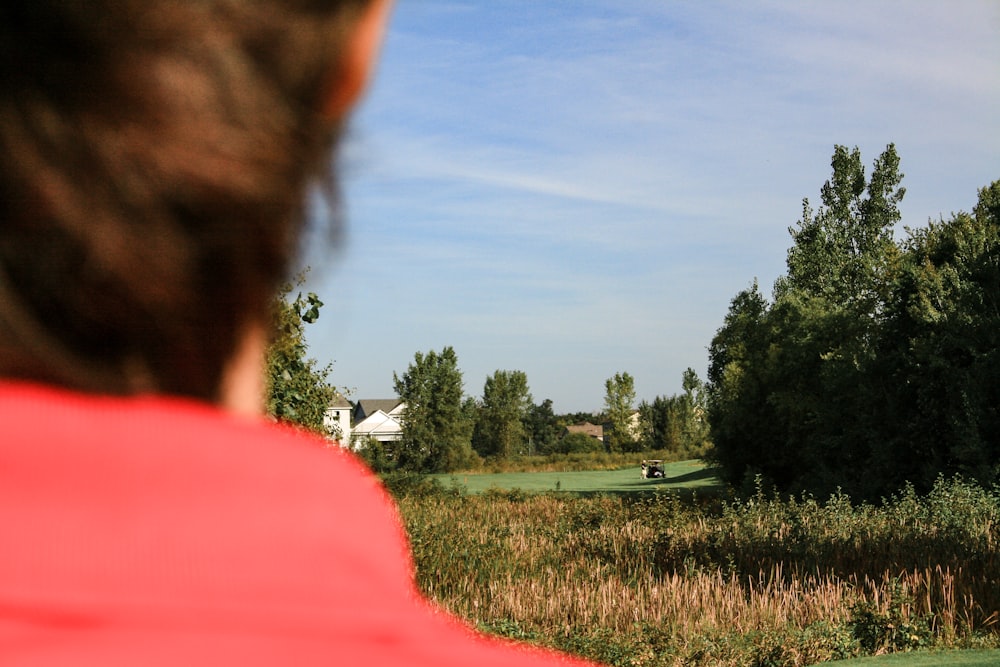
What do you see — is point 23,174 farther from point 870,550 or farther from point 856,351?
point 856,351

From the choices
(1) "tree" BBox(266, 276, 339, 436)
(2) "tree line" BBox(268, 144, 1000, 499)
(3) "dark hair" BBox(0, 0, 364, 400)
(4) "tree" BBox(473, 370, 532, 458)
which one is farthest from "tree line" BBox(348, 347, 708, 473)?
(3) "dark hair" BBox(0, 0, 364, 400)

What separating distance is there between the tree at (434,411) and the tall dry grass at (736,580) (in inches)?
1828

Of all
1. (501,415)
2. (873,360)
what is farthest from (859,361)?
(501,415)

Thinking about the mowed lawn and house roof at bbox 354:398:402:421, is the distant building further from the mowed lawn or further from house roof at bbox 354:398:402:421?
the mowed lawn

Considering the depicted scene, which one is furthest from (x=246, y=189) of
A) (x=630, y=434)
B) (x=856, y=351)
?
(x=630, y=434)

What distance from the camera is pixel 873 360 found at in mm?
25969

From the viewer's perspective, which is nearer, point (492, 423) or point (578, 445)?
point (492, 423)

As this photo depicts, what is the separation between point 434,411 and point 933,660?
5830 centimetres

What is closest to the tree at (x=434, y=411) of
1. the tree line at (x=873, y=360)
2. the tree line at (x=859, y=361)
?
the tree line at (x=859, y=361)

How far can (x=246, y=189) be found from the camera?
1.56 ft

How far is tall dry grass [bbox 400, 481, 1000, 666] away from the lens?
8336 millimetres

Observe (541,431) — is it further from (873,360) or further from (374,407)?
(873,360)

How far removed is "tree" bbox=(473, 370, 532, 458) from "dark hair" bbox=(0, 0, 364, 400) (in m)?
75.9

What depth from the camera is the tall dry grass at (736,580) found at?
834 centimetres
